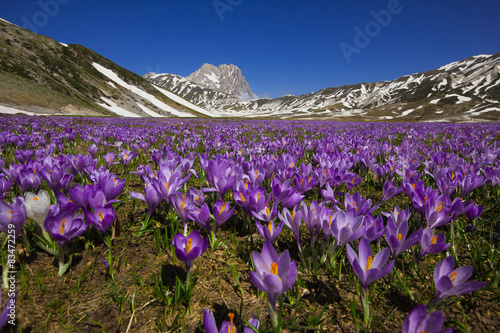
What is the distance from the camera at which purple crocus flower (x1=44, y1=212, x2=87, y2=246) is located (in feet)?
4.93

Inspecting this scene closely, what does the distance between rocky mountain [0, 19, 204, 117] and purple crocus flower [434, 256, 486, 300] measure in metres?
45.9

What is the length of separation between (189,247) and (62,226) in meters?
0.91

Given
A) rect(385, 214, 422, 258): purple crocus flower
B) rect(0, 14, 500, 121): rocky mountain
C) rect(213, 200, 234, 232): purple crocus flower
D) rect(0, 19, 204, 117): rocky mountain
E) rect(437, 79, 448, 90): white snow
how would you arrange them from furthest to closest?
rect(437, 79, 448, 90): white snow → rect(0, 14, 500, 121): rocky mountain → rect(0, 19, 204, 117): rocky mountain → rect(213, 200, 234, 232): purple crocus flower → rect(385, 214, 422, 258): purple crocus flower

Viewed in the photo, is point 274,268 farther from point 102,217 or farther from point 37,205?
point 37,205

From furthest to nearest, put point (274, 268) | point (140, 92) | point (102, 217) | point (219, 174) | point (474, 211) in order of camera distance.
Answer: point (140, 92) < point (219, 174) < point (474, 211) < point (102, 217) < point (274, 268)

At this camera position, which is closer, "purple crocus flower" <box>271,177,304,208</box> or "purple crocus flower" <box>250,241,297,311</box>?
"purple crocus flower" <box>250,241,297,311</box>

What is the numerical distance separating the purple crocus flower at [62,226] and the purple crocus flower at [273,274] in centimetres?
127

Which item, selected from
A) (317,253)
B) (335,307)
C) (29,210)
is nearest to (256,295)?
(335,307)

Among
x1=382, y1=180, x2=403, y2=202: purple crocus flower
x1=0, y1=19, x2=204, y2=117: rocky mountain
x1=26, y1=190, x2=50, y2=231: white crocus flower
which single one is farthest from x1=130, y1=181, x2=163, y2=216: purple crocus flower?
x1=0, y1=19, x2=204, y2=117: rocky mountain

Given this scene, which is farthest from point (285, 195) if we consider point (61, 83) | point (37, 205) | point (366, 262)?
point (61, 83)

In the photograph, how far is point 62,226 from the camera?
5.16 feet

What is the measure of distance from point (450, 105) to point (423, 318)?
12711 centimetres

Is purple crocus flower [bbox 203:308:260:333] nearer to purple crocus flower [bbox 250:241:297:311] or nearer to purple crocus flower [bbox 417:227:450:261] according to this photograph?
purple crocus flower [bbox 250:241:297:311]

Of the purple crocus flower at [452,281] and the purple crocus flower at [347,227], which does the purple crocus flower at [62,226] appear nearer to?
the purple crocus flower at [347,227]
